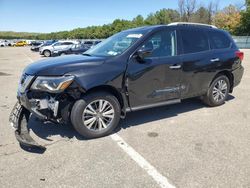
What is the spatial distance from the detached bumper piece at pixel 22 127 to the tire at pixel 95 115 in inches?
26.4

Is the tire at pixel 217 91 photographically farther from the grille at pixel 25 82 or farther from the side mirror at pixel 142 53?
the grille at pixel 25 82

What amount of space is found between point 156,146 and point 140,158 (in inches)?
18.3

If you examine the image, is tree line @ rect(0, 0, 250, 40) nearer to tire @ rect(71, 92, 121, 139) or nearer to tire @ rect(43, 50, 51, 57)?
tire @ rect(43, 50, 51, 57)

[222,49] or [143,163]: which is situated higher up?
[222,49]

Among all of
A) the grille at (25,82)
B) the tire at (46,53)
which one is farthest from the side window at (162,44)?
the tire at (46,53)

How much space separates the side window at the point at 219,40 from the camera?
5.48 meters

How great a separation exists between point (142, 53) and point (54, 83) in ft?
5.02

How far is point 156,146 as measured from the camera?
3.82 m

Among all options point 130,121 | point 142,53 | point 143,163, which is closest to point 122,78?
point 142,53

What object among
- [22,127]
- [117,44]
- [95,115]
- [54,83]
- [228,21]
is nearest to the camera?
[54,83]

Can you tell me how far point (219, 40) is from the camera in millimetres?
5652

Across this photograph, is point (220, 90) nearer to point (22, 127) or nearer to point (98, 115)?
point (98, 115)

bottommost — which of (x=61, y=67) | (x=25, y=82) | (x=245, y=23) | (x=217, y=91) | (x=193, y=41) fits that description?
(x=217, y=91)

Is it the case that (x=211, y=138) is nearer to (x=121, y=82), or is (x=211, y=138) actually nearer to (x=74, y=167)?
(x=121, y=82)
